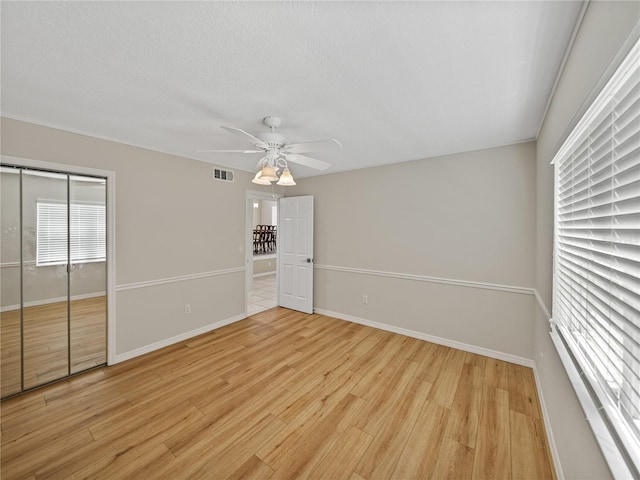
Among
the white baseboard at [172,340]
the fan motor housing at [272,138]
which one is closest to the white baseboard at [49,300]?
the white baseboard at [172,340]

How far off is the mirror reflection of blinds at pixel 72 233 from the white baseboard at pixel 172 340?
3.73 ft

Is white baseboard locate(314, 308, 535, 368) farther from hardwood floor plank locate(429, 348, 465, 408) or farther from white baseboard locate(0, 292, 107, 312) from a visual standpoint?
Answer: white baseboard locate(0, 292, 107, 312)

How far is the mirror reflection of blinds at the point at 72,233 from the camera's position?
241 centimetres

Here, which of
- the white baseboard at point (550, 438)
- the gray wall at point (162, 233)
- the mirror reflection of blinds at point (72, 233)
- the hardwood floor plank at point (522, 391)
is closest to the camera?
the white baseboard at point (550, 438)

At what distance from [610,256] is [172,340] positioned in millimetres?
4046

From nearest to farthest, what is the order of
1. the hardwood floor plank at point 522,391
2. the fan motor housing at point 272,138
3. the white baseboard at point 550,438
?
the white baseboard at point 550,438
the hardwood floor plank at point 522,391
the fan motor housing at point 272,138

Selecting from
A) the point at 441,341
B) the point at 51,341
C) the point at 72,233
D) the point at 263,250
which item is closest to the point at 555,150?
the point at 441,341

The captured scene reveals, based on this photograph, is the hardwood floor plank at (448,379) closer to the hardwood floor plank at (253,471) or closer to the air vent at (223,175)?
the hardwood floor plank at (253,471)

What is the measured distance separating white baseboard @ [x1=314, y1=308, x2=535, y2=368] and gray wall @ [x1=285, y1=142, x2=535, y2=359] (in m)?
0.04

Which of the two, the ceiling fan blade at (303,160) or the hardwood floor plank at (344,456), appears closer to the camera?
the hardwood floor plank at (344,456)

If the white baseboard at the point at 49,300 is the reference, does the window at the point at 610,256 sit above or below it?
above

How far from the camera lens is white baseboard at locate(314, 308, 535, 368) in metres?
2.82

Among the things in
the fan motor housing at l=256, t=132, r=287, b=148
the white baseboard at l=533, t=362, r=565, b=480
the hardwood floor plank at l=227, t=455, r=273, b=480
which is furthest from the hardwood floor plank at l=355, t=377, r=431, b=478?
the fan motor housing at l=256, t=132, r=287, b=148

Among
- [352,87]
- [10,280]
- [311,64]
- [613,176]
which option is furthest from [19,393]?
[613,176]
